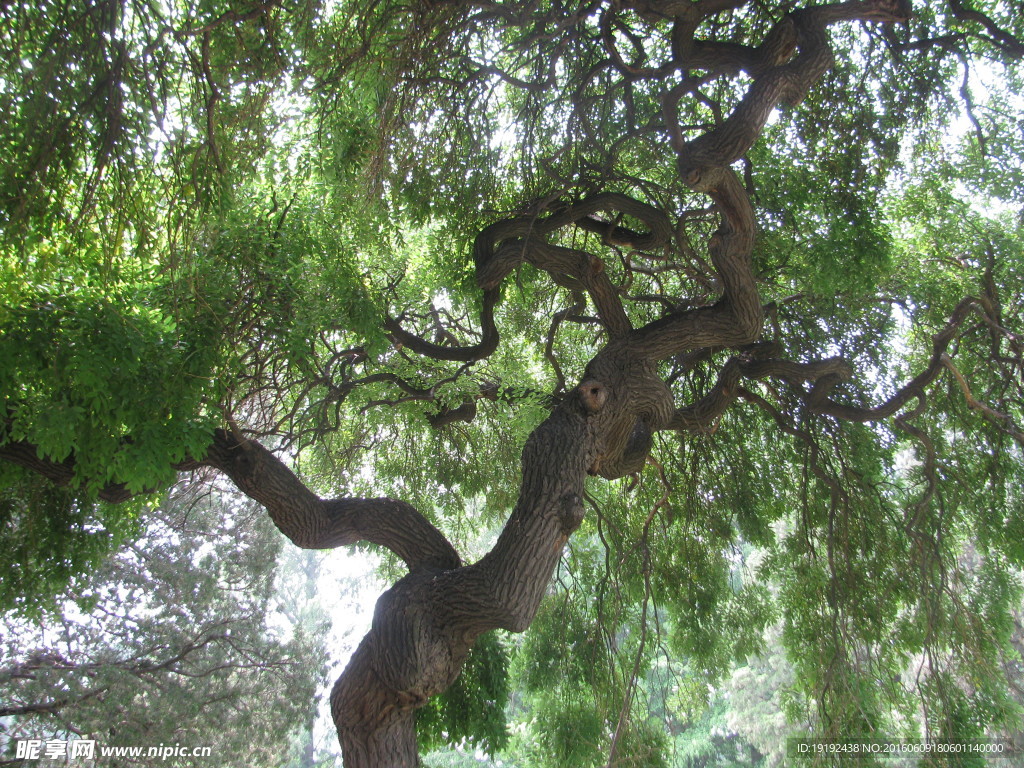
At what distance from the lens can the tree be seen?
10.1ft

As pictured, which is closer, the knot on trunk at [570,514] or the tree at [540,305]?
the tree at [540,305]

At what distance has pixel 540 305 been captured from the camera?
6949 mm

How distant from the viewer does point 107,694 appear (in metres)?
6.89

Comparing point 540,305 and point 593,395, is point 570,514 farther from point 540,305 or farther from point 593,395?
point 540,305

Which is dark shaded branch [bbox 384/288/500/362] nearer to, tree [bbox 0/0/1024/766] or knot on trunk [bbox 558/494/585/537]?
tree [bbox 0/0/1024/766]

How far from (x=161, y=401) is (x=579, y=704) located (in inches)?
157

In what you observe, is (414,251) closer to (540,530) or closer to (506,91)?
(506,91)

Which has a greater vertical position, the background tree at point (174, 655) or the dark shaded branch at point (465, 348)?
the dark shaded branch at point (465, 348)

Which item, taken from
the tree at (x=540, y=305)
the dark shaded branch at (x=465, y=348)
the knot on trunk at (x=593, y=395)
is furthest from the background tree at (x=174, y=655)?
the knot on trunk at (x=593, y=395)

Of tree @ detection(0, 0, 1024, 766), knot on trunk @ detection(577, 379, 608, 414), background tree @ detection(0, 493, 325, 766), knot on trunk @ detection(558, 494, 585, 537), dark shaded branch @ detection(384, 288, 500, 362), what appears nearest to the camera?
tree @ detection(0, 0, 1024, 766)

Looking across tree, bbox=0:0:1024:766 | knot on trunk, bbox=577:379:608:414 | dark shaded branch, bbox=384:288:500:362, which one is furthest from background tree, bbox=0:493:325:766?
knot on trunk, bbox=577:379:608:414

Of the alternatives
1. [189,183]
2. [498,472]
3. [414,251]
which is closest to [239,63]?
[189,183]

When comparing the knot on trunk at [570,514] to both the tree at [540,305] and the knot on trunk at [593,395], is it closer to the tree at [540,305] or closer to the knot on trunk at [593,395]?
the tree at [540,305]

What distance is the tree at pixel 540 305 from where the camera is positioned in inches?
121
